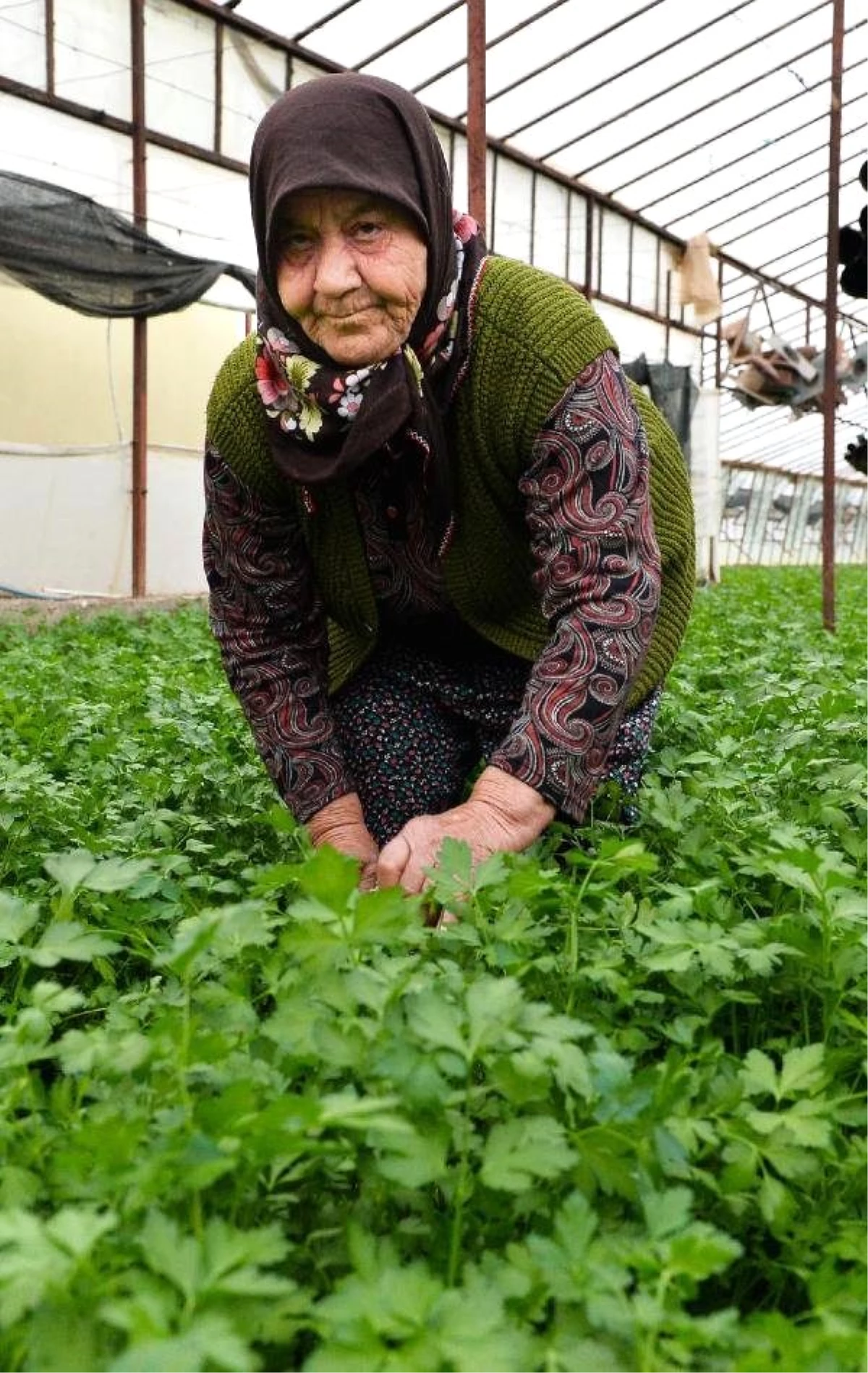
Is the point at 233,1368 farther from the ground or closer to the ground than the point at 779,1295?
farther from the ground

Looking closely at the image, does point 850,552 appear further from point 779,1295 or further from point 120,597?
point 779,1295

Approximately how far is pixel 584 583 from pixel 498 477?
0.32 meters

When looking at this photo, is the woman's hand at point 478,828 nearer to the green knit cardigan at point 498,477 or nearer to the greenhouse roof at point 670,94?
the green knit cardigan at point 498,477

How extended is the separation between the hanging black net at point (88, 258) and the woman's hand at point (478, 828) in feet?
20.5

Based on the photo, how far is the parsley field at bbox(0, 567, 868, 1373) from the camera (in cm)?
93

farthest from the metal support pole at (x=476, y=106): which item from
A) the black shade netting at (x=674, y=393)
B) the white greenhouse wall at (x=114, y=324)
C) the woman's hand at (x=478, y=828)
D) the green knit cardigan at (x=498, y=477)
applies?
the black shade netting at (x=674, y=393)

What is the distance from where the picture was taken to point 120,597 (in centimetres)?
966

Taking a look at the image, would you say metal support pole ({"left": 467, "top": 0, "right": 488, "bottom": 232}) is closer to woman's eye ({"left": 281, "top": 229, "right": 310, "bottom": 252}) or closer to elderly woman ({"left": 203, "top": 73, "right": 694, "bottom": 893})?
elderly woman ({"left": 203, "top": 73, "right": 694, "bottom": 893})

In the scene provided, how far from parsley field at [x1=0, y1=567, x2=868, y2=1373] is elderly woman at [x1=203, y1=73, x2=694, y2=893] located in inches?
12.4

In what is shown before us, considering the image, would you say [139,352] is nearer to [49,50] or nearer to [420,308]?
[49,50]

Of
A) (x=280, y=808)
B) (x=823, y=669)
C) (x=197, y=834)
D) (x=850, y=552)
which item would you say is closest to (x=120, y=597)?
(x=823, y=669)

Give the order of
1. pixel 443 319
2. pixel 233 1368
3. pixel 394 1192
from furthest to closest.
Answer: pixel 443 319 → pixel 394 1192 → pixel 233 1368

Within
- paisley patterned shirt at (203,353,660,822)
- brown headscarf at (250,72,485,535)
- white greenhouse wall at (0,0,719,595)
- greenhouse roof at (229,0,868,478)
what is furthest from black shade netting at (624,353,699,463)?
brown headscarf at (250,72,485,535)

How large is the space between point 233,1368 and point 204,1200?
0.92ft
